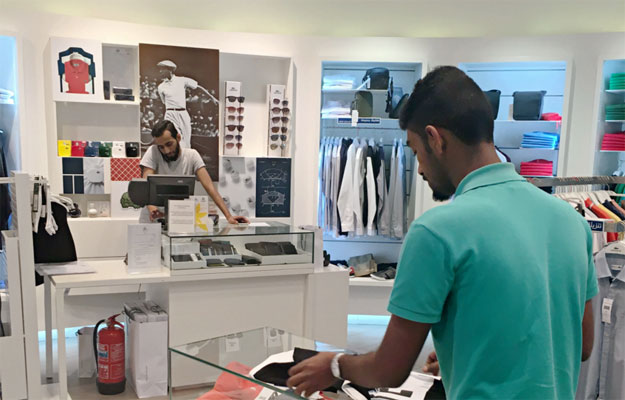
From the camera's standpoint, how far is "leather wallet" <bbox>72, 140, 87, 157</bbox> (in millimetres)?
4738

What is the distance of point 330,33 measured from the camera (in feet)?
19.7

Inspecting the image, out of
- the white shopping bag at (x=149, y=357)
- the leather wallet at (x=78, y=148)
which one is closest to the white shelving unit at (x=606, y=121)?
the white shopping bag at (x=149, y=357)

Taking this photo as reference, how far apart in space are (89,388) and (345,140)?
3.32 metres

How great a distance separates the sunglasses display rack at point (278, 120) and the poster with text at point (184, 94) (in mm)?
554

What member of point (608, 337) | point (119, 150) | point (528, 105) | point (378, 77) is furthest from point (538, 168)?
point (119, 150)

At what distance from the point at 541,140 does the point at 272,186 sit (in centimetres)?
277

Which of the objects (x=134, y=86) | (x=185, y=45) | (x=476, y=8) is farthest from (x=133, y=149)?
(x=476, y=8)

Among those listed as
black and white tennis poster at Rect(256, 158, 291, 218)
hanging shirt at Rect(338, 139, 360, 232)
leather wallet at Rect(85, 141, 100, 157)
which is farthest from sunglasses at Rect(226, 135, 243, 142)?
leather wallet at Rect(85, 141, 100, 157)

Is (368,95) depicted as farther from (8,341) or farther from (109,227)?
(8,341)

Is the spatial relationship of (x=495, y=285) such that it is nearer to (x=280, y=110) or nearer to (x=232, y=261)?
(x=232, y=261)

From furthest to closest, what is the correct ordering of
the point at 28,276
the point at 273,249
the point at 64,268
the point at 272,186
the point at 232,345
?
1. the point at 272,186
2. the point at 273,249
3. the point at 64,268
4. the point at 28,276
5. the point at 232,345

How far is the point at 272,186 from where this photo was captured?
543 cm

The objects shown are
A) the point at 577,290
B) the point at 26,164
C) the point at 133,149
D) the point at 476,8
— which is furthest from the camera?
the point at 476,8

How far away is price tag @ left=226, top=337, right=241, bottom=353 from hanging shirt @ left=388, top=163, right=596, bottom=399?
2.26 feet
